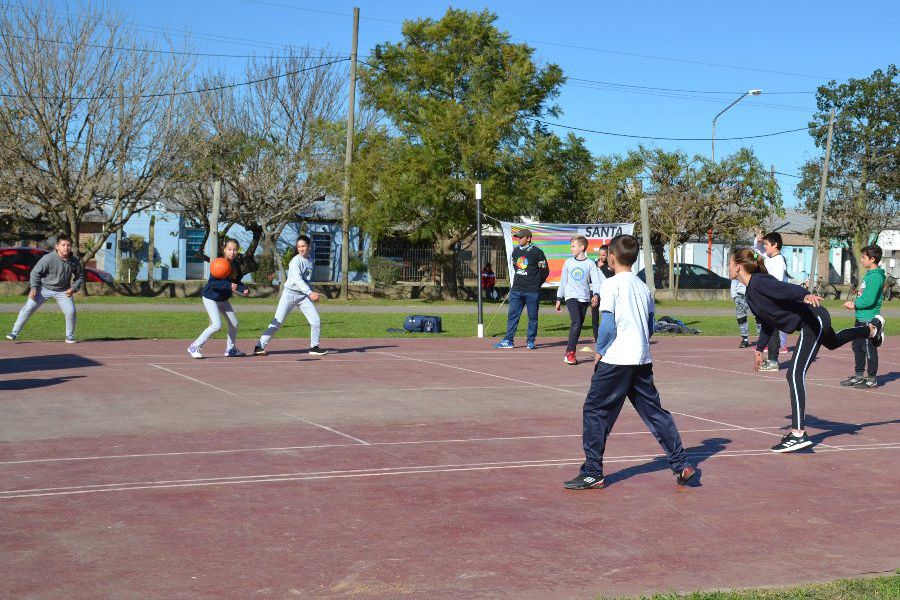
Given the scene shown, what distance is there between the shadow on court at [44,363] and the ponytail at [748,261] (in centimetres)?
916

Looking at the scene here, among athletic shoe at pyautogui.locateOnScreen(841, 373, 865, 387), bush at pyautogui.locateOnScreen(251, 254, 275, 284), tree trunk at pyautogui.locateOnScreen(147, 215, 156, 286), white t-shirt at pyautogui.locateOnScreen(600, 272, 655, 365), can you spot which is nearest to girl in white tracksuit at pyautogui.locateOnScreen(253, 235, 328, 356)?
athletic shoe at pyautogui.locateOnScreen(841, 373, 865, 387)

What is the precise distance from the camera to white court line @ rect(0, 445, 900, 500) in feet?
23.0

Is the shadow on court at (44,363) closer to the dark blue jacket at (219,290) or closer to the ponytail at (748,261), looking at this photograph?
the dark blue jacket at (219,290)

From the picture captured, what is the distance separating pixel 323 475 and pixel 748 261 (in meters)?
3.98

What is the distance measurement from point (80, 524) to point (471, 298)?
36.1m

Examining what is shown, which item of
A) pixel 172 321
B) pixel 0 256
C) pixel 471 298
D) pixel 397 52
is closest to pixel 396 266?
pixel 471 298

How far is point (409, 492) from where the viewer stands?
717 cm

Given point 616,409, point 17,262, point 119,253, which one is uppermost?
point 119,253

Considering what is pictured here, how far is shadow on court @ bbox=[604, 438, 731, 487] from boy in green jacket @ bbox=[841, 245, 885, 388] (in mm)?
3802

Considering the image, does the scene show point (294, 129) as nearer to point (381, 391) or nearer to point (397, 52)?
point (397, 52)

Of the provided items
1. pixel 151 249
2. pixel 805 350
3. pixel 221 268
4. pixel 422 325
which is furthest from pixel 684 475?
pixel 151 249

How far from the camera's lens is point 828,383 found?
46.7 feet

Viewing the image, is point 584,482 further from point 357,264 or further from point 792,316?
point 357,264

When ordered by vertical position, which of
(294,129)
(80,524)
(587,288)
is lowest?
(80,524)
